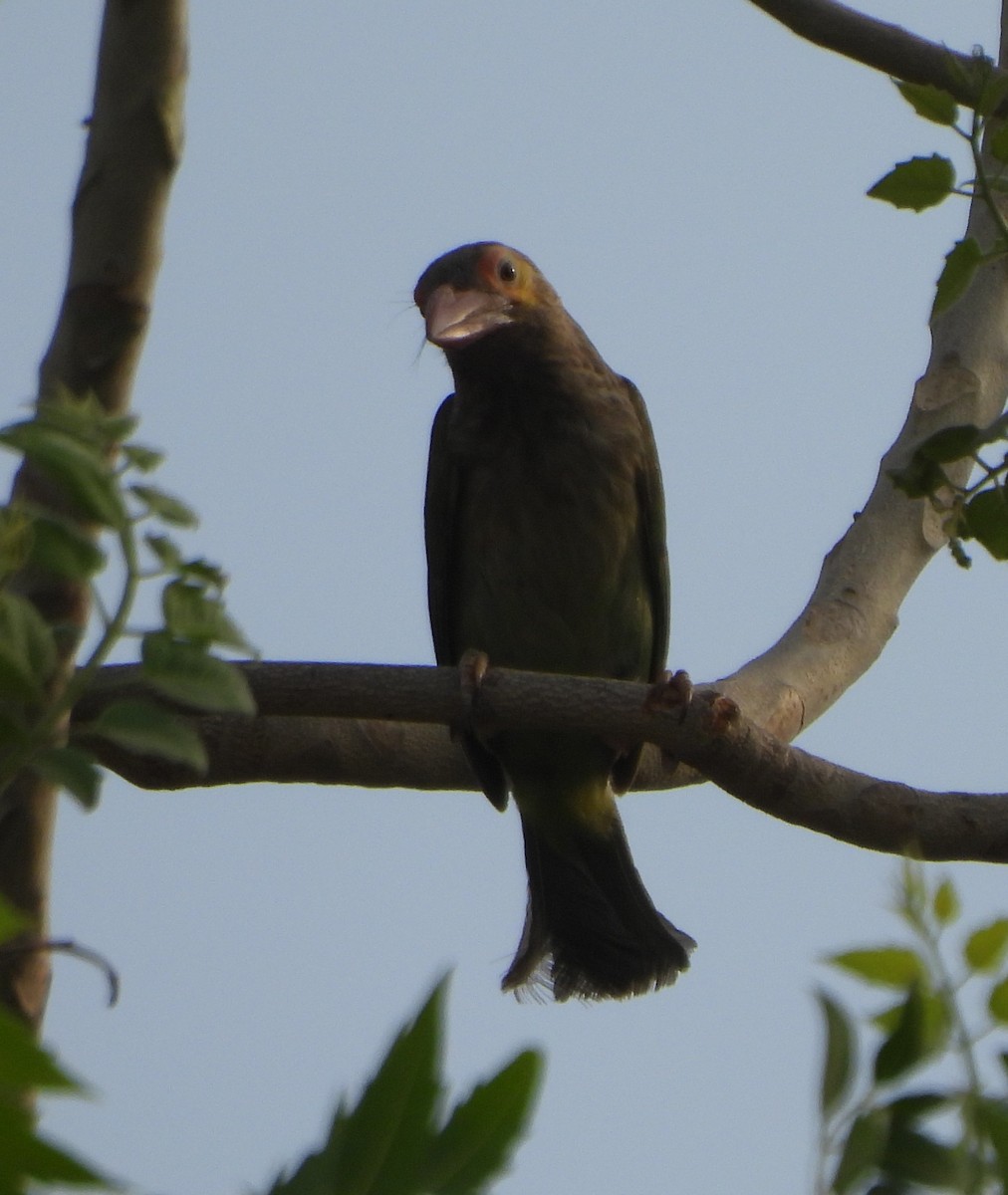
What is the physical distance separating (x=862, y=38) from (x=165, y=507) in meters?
3.28

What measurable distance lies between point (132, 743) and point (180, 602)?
0.35ft

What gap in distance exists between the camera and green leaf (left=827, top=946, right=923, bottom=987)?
0.76 meters

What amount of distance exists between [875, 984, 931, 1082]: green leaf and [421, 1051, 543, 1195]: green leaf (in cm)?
17

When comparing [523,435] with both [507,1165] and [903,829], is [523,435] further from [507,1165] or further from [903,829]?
[507,1165]

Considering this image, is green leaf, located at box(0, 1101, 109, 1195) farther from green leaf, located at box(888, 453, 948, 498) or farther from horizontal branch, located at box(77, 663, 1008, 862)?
horizontal branch, located at box(77, 663, 1008, 862)

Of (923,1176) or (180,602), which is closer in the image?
(923,1176)

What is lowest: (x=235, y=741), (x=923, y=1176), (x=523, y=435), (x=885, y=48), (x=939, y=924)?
(x=923, y=1176)

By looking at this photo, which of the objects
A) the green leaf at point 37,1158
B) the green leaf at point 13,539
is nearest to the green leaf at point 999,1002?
the green leaf at point 37,1158

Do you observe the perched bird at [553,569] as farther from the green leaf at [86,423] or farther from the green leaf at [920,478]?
the green leaf at [86,423]

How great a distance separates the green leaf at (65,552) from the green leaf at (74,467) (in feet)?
0.07

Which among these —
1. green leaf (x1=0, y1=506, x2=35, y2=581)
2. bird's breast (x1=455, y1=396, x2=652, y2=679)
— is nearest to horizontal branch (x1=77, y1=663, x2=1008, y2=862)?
bird's breast (x1=455, y1=396, x2=652, y2=679)

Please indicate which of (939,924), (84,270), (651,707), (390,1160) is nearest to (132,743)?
(390,1160)

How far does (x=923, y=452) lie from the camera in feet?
5.93

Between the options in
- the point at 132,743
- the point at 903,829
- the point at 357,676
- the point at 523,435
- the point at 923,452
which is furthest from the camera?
the point at 523,435
